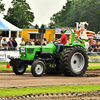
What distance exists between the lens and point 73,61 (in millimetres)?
12148

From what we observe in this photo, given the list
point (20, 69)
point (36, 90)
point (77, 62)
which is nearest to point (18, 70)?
point (20, 69)

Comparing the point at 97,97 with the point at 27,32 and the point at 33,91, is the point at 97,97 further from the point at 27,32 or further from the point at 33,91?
the point at 27,32

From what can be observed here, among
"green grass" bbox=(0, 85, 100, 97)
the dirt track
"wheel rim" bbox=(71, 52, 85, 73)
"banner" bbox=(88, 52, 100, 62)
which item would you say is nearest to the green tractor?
"wheel rim" bbox=(71, 52, 85, 73)

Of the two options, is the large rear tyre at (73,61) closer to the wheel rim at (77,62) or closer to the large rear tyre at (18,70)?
the wheel rim at (77,62)

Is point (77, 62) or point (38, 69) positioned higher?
point (77, 62)

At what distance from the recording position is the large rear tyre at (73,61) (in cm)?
1164

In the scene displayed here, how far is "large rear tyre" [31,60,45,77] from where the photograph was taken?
11.0 meters

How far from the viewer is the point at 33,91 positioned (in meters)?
7.54

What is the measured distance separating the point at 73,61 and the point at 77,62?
29 centimetres

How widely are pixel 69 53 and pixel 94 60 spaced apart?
1049 centimetres

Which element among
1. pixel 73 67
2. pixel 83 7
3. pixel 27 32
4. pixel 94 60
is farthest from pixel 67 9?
pixel 73 67

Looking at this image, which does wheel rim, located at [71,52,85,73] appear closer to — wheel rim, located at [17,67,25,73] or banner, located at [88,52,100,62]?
wheel rim, located at [17,67,25,73]

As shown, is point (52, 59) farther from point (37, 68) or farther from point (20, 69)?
point (20, 69)

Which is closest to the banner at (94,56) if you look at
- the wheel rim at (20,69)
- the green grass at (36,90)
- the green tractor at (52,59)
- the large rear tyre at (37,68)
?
the green tractor at (52,59)
